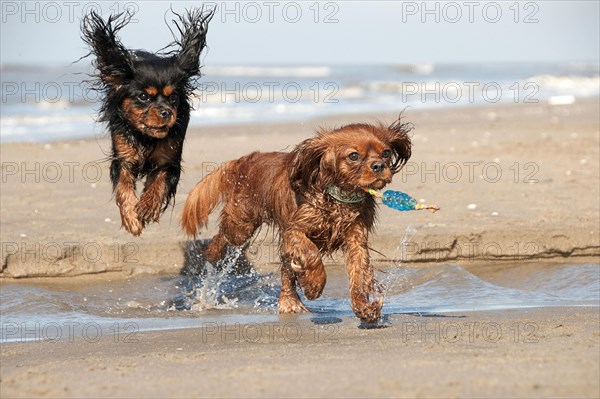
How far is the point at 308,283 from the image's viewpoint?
20.3ft

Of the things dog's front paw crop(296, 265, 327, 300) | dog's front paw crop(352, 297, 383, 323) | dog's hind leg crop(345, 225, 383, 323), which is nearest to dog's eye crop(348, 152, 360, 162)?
dog's hind leg crop(345, 225, 383, 323)

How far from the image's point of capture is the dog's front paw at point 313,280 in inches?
243

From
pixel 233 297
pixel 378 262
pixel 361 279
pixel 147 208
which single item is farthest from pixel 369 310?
pixel 378 262

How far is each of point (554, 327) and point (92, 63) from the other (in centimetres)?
374

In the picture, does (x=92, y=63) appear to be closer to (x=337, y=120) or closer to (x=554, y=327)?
(x=554, y=327)

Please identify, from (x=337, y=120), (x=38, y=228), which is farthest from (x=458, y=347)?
(x=337, y=120)

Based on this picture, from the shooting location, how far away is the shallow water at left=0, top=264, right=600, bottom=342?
655 cm

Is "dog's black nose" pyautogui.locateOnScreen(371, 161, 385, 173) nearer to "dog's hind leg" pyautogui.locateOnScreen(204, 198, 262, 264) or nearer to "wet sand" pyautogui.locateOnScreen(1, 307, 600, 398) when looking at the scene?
"wet sand" pyautogui.locateOnScreen(1, 307, 600, 398)

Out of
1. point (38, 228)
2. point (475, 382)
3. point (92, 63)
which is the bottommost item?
point (475, 382)

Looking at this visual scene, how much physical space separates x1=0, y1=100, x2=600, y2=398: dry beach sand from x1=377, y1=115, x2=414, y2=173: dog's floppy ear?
3.36 feet

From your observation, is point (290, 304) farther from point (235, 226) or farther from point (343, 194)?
point (343, 194)

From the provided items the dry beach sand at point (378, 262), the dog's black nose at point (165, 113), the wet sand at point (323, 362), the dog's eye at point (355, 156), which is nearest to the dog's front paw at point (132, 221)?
the dog's black nose at point (165, 113)

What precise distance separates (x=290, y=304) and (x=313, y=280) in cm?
87

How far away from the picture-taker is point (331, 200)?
20.7 ft
